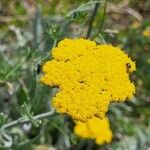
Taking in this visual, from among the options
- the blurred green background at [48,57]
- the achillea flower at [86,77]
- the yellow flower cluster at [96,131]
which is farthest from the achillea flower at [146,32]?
the achillea flower at [86,77]

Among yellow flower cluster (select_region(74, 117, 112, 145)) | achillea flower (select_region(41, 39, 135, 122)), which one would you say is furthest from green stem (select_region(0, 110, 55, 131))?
yellow flower cluster (select_region(74, 117, 112, 145))

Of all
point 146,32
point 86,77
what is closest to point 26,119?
point 86,77

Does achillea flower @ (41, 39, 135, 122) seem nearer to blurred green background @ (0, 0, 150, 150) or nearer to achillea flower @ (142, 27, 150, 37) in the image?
blurred green background @ (0, 0, 150, 150)

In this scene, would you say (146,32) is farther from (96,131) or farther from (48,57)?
(48,57)

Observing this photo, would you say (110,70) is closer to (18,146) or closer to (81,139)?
(18,146)

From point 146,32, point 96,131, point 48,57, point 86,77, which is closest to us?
point 86,77

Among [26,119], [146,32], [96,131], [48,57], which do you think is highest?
[48,57]

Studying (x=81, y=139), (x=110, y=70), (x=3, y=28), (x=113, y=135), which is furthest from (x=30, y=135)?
(x=110, y=70)
